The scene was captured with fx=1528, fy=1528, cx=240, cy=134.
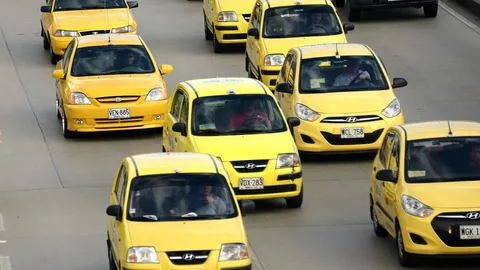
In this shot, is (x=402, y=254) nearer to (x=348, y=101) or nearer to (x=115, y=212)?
(x=115, y=212)

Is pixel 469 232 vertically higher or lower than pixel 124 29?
higher

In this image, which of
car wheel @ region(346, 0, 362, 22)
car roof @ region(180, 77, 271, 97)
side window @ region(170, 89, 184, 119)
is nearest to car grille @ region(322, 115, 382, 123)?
car roof @ region(180, 77, 271, 97)

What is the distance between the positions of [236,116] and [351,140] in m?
2.63

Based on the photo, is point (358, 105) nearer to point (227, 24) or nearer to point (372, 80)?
point (372, 80)

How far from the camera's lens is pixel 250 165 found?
19766 millimetres

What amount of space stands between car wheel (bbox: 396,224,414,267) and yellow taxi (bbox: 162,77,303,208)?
298cm

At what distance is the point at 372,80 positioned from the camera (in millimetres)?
23812

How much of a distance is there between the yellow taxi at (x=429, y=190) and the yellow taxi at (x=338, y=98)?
162 inches

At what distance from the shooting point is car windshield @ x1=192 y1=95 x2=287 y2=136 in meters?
20.6

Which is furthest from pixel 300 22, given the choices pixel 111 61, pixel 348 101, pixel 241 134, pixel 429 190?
pixel 429 190

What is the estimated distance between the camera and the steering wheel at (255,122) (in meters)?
20.7

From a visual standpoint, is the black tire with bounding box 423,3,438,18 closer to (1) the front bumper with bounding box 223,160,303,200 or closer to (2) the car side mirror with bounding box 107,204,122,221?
(1) the front bumper with bounding box 223,160,303,200

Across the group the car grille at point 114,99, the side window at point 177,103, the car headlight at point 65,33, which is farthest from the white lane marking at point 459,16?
the side window at point 177,103

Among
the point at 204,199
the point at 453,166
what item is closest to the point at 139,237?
the point at 204,199
